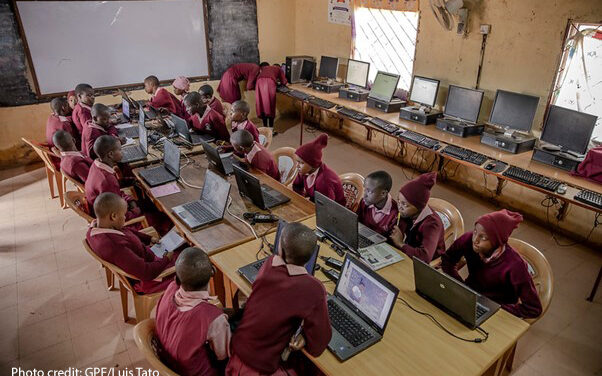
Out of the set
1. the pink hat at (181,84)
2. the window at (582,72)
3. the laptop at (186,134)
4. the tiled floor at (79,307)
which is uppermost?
the window at (582,72)

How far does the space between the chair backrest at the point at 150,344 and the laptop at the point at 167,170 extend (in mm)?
1797

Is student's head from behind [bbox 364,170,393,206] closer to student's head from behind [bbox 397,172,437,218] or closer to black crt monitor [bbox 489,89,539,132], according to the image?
student's head from behind [bbox 397,172,437,218]

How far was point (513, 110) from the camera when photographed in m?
4.51

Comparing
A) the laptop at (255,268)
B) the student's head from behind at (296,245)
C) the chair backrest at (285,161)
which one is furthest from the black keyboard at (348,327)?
the chair backrest at (285,161)

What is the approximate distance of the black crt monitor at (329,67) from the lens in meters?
6.91

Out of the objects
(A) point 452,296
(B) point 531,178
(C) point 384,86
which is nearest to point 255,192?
(A) point 452,296

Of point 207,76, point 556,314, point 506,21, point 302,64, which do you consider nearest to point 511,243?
point 556,314

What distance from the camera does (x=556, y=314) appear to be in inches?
133

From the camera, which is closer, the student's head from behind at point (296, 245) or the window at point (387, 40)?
the student's head from behind at point (296, 245)

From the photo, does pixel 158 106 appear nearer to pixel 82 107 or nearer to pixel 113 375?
pixel 82 107

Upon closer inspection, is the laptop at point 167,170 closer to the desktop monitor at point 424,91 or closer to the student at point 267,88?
the desktop monitor at point 424,91

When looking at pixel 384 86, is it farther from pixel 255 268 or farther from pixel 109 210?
pixel 109 210

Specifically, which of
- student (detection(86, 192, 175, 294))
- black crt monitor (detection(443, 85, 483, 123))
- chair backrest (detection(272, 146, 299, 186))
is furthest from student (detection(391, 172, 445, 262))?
black crt monitor (detection(443, 85, 483, 123))

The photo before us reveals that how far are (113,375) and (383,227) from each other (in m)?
2.09
